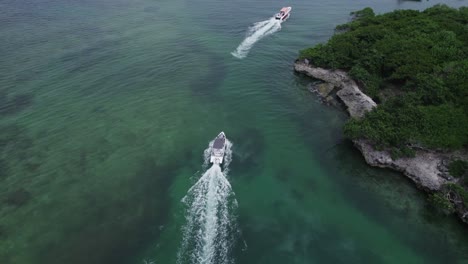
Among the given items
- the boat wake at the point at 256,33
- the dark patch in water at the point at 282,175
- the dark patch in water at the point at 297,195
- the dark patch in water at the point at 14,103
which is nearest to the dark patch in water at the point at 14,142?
the dark patch in water at the point at 14,103

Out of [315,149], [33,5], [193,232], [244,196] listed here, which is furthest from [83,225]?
[33,5]

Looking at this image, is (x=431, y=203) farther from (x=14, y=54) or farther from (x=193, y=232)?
(x=14, y=54)

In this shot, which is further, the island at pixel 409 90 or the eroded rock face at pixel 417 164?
the island at pixel 409 90

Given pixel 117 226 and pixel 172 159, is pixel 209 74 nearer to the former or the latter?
pixel 172 159

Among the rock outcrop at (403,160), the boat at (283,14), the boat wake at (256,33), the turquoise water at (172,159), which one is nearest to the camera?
the turquoise water at (172,159)

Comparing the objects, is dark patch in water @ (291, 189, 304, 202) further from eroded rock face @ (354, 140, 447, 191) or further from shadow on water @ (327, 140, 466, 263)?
eroded rock face @ (354, 140, 447, 191)

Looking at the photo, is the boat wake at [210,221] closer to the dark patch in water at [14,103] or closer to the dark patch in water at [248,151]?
the dark patch in water at [248,151]

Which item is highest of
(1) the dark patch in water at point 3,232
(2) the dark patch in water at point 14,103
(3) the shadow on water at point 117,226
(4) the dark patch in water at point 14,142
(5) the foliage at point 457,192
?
(5) the foliage at point 457,192
